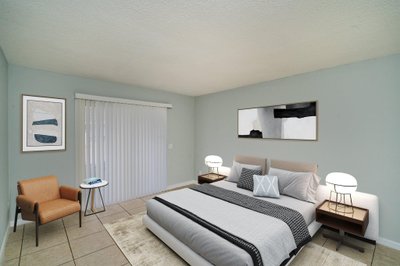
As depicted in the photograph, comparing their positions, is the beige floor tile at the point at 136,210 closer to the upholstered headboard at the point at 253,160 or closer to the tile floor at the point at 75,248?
the tile floor at the point at 75,248

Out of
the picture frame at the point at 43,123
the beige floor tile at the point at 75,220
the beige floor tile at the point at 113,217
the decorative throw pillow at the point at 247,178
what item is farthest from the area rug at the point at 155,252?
the picture frame at the point at 43,123

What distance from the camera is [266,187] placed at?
297cm

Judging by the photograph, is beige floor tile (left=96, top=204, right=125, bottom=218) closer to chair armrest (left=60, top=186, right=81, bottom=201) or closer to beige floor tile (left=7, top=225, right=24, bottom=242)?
chair armrest (left=60, top=186, right=81, bottom=201)

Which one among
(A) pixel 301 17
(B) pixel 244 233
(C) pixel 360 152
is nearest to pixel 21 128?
(B) pixel 244 233

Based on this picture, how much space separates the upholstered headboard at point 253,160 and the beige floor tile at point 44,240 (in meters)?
3.42

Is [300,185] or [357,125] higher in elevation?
[357,125]

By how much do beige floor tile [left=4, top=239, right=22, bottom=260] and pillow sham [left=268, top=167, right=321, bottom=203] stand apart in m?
3.90

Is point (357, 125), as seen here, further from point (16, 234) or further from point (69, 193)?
point (16, 234)

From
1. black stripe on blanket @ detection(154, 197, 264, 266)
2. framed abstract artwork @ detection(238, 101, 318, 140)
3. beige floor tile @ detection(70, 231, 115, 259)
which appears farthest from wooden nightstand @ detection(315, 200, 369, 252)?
beige floor tile @ detection(70, 231, 115, 259)

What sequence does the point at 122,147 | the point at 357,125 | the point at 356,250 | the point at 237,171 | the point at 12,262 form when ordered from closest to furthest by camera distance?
1. the point at 12,262
2. the point at 356,250
3. the point at 357,125
4. the point at 237,171
5. the point at 122,147

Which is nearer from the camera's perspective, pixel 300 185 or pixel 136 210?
pixel 300 185

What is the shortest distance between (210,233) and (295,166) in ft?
7.03

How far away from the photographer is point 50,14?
1.70 metres

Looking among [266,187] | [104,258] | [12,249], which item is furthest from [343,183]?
[12,249]
